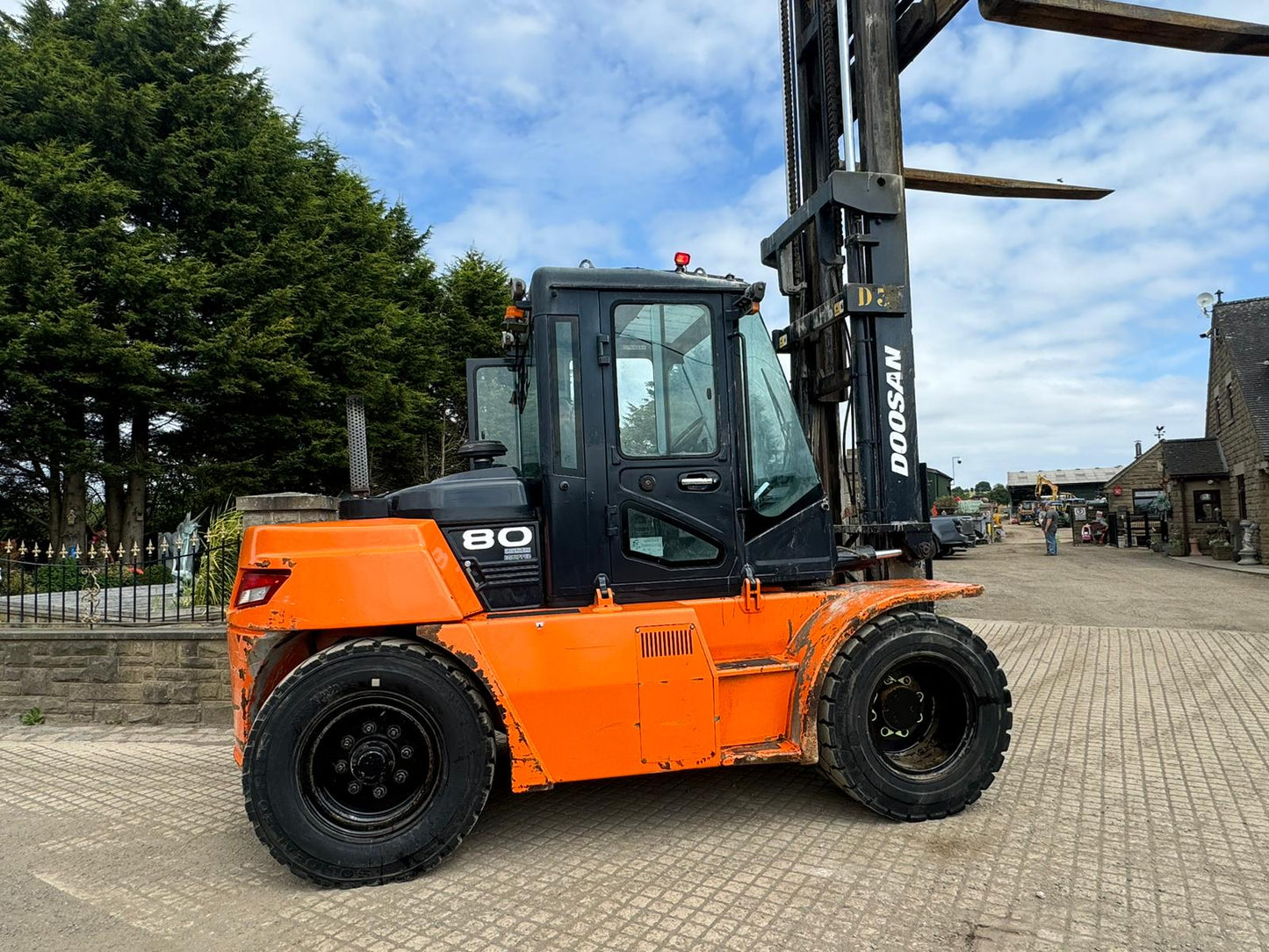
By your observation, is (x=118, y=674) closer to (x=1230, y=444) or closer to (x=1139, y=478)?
(x=1230, y=444)

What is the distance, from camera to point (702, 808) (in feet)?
14.1

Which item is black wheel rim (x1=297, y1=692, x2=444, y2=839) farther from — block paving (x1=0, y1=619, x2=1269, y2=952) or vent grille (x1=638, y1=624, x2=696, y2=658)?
vent grille (x1=638, y1=624, x2=696, y2=658)

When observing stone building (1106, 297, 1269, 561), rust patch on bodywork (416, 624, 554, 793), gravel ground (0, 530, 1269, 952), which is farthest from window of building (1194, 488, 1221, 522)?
rust patch on bodywork (416, 624, 554, 793)

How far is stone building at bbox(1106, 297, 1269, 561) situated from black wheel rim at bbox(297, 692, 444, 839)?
79.7 ft

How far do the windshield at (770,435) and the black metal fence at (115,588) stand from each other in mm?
5107

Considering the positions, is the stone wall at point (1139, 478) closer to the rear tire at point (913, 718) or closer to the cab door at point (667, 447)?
the rear tire at point (913, 718)

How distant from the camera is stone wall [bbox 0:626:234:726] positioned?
643 centimetres

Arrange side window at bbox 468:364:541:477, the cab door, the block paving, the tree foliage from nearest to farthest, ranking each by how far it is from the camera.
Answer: the block paving, the cab door, side window at bbox 468:364:541:477, the tree foliage

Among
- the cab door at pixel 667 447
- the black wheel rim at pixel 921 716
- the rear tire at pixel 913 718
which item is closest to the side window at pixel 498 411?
the cab door at pixel 667 447

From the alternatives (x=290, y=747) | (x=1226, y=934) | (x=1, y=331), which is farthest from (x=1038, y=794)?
(x=1, y=331)

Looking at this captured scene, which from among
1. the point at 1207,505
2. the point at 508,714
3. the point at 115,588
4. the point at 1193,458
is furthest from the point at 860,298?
the point at 1207,505

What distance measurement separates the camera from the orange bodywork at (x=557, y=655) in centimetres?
359

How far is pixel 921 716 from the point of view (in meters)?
4.23

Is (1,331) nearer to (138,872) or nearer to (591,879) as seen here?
(138,872)
